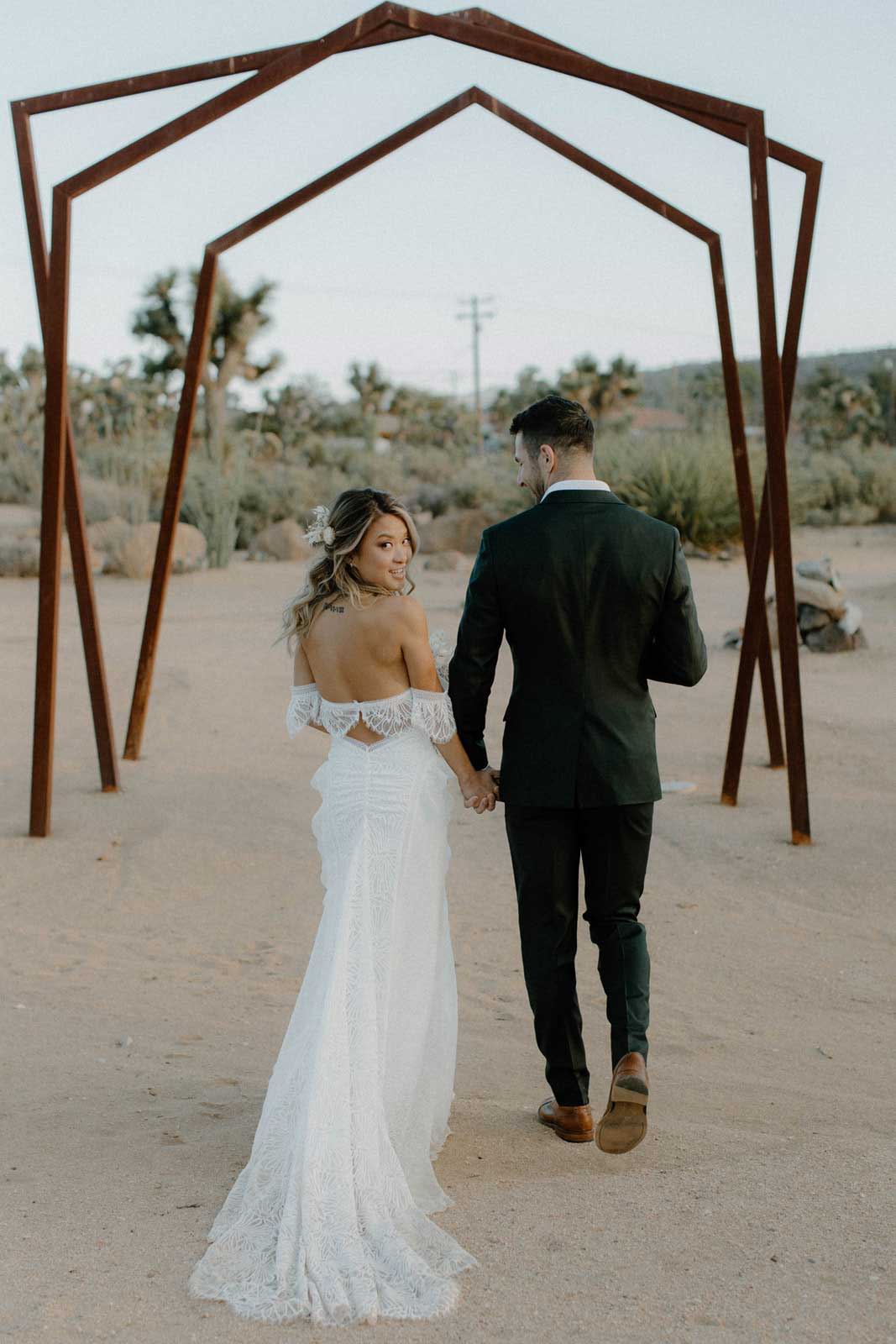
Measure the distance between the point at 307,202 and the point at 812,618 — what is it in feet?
22.3

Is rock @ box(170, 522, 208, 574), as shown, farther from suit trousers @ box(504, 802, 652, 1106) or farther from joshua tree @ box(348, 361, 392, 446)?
joshua tree @ box(348, 361, 392, 446)

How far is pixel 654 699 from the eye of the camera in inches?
415

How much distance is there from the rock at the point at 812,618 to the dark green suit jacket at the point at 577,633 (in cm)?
935

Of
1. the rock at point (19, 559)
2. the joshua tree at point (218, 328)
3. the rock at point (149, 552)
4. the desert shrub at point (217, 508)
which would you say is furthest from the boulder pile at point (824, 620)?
the joshua tree at point (218, 328)

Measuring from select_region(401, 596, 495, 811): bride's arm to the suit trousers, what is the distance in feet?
0.47

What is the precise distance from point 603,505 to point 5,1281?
89.5 inches

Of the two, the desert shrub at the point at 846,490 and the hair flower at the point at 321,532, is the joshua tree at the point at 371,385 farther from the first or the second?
the hair flower at the point at 321,532

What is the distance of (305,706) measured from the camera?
366cm

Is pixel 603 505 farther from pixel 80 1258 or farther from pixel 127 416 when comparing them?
pixel 127 416

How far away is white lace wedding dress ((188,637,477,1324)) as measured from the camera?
2.91 m

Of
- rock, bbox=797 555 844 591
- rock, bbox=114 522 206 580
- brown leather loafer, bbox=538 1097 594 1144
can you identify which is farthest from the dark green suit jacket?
rock, bbox=114 522 206 580

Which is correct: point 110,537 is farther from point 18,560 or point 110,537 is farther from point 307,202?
point 307,202

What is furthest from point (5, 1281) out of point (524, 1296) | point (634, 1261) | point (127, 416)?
point (127, 416)

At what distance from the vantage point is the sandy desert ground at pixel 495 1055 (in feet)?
9.49
